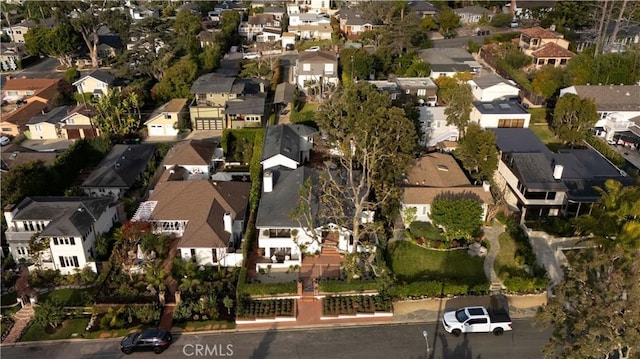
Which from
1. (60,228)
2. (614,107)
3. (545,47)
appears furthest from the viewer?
(545,47)

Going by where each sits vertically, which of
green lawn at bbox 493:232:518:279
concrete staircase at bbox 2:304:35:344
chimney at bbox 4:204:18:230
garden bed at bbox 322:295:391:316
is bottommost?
concrete staircase at bbox 2:304:35:344

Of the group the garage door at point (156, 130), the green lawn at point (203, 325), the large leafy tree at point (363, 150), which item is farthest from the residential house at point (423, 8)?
the green lawn at point (203, 325)

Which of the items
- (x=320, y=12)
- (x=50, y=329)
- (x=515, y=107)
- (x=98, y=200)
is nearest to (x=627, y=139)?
(x=515, y=107)

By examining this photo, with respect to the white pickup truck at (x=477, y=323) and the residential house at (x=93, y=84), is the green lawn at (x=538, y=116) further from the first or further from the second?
the residential house at (x=93, y=84)

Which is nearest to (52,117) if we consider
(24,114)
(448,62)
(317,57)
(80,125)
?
(80,125)

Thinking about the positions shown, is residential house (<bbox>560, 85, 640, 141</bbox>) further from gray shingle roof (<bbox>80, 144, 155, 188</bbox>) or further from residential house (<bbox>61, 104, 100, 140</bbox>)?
residential house (<bbox>61, 104, 100, 140</bbox>)

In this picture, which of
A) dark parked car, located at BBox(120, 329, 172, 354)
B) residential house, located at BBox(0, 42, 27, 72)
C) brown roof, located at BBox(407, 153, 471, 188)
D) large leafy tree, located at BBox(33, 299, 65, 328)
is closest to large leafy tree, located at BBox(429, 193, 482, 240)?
brown roof, located at BBox(407, 153, 471, 188)

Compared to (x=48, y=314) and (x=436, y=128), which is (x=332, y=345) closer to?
(x=48, y=314)
